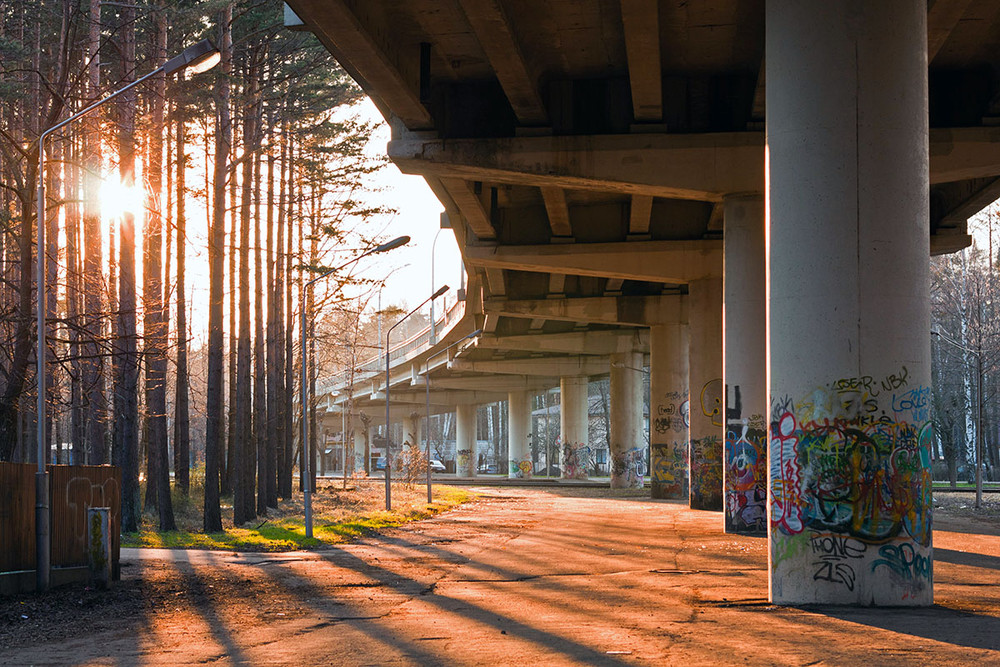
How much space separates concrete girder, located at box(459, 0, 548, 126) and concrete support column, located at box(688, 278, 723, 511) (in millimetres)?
9928

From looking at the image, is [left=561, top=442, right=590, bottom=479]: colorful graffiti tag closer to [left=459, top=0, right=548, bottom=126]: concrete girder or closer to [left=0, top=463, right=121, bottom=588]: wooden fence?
[left=459, top=0, right=548, bottom=126]: concrete girder

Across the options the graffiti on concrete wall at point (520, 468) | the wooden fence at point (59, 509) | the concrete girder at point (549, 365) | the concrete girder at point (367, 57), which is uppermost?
the concrete girder at point (367, 57)

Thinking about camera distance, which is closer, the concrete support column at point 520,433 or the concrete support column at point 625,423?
the concrete support column at point 625,423

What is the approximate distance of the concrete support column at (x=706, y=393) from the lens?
2711 centimetres

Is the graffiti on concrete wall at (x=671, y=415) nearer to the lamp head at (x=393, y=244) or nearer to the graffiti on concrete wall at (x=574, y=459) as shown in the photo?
the lamp head at (x=393, y=244)

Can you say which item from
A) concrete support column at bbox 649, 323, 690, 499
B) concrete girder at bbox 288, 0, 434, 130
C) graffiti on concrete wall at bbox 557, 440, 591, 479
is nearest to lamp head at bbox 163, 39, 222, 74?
concrete girder at bbox 288, 0, 434, 130

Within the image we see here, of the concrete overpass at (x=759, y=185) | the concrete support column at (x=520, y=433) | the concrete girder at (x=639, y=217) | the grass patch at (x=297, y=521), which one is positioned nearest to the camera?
the concrete overpass at (x=759, y=185)

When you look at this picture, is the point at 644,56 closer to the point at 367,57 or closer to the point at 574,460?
the point at 367,57

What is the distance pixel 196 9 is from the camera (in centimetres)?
2525

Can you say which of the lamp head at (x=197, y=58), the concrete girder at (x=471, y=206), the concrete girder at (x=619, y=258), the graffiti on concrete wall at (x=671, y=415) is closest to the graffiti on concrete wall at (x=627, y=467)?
the graffiti on concrete wall at (x=671, y=415)

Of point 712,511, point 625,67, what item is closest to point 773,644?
point 625,67

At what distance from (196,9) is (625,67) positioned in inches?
447

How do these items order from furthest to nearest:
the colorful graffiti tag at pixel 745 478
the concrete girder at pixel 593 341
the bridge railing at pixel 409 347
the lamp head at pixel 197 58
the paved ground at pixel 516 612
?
1. the concrete girder at pixel 593 341
2. the bridge railing at pixel 409 347
3. the colorful graffiti tag at pixel 745 478
4. the lamp head at pixel 197 58
5. the paved ground at pixel 516 612

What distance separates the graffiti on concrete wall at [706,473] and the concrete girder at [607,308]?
888cm
